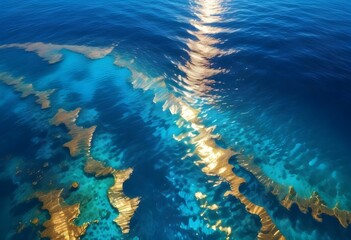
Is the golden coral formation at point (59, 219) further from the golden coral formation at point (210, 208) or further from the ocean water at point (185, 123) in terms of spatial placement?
the golden coral formation at point (210, 208)

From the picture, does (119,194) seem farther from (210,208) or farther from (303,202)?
(303,202)

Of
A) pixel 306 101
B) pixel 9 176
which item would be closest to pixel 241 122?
pixel 306 101

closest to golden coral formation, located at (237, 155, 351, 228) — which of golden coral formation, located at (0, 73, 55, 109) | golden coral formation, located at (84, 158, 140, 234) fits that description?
golden coral formation, located at (84, 158, 140, 234)

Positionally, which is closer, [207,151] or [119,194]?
[119,194]

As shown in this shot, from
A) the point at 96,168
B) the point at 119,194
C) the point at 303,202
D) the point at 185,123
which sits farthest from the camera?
the point at 185,123

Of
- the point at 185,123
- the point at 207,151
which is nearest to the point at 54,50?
the point at 185,123

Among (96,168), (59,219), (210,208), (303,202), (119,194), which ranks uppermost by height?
(303,202)

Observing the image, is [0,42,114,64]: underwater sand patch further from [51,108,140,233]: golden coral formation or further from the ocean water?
[51,108,140,233]: golden coral formation

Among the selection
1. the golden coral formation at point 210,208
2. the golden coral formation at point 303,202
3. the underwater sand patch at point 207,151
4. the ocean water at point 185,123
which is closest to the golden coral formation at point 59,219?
the ocean water at point 185,123
